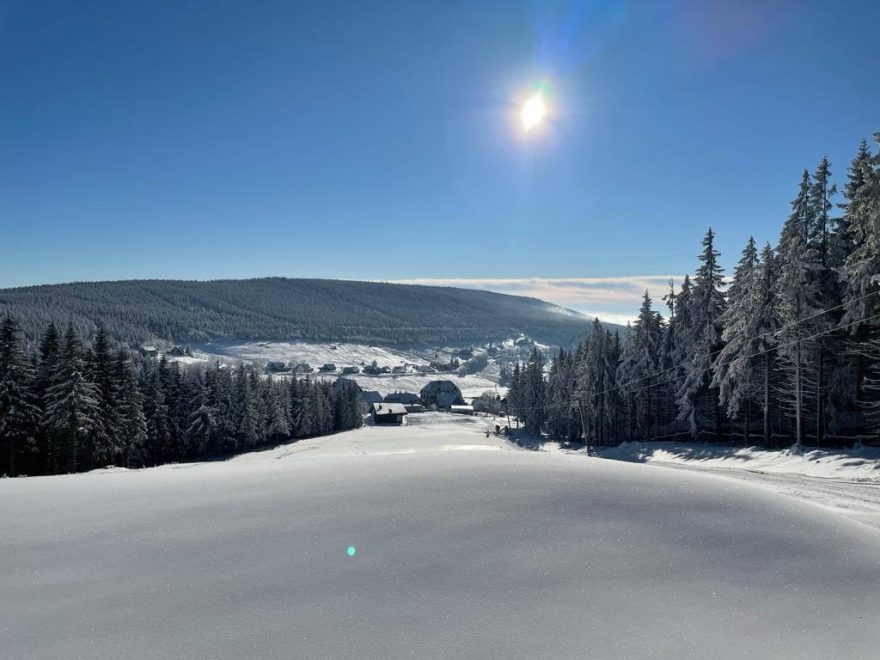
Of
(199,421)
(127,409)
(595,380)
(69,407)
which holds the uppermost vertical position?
(595,380)

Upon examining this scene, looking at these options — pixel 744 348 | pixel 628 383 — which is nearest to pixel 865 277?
pixel 744 348

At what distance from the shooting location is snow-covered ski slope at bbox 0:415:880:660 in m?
4.42

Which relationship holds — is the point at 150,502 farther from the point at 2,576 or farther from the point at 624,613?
the point at 624,613

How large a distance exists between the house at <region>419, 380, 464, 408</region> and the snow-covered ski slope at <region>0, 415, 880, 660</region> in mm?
134581

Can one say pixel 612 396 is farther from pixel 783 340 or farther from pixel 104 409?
pixel 104 409

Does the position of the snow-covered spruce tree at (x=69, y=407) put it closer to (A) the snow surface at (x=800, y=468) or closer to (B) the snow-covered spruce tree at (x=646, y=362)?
(A) the snow surface at (x=800, y=468)

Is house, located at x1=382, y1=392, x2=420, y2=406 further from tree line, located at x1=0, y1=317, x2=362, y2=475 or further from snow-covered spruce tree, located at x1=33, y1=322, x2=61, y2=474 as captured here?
snow-covered spruce tree, located at x1=33, y1=322, x2=61, y2=474

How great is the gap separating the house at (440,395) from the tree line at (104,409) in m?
82.5

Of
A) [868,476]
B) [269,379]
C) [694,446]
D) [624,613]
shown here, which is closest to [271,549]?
[624,613]

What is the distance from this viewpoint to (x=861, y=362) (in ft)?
94.0

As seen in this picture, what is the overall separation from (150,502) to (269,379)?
2599 inches

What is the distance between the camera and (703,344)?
3969 cm

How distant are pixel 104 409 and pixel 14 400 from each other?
6.08 meters

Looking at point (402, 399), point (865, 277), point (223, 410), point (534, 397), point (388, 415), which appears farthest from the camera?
point (402, 399)
